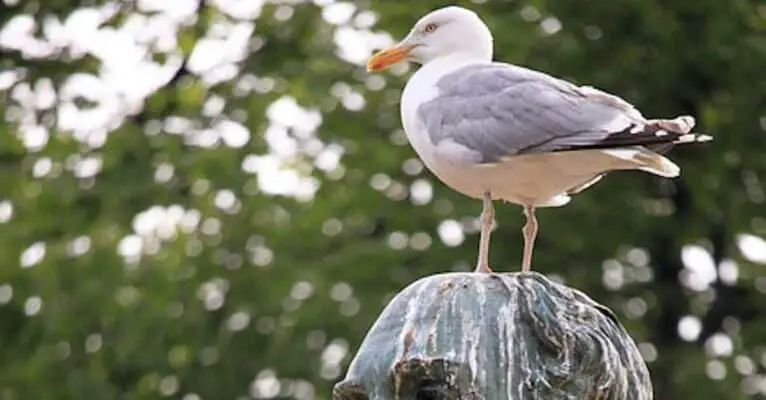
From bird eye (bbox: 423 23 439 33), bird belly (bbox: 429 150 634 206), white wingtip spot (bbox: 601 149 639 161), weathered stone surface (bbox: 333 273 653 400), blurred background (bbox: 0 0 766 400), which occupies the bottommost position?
blurred background (bbox: 0 0 766 400)

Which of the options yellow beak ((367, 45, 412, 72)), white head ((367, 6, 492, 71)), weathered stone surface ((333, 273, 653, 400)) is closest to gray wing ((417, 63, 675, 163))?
white head ((367, 6, 492, 71))

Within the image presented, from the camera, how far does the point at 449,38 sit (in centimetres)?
635

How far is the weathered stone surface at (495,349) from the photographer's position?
365cm

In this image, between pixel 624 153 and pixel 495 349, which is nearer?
pixel 495 349

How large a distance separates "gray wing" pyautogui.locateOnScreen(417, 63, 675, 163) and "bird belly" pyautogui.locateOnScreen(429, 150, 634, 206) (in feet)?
0.09

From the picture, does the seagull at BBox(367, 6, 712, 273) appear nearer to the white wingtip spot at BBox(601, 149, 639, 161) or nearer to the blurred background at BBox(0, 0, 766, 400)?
the white wingtip spot at BBox(601, 149, 639, 161)

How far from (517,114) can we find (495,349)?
2.17m

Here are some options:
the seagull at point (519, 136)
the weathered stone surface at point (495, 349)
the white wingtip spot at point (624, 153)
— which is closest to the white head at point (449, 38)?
the seagull at point (519, 136)

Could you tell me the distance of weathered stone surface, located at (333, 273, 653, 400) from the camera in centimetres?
365

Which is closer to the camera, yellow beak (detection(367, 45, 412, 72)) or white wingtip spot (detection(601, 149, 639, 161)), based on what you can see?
white wingtip spot (detection(601, 149, 639, 161))

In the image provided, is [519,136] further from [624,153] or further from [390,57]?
[390,57]

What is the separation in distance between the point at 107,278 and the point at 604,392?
8.20 meters

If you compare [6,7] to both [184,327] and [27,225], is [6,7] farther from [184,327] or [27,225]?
[184,327]

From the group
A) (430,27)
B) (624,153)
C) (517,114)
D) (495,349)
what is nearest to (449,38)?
(430,27)
